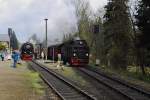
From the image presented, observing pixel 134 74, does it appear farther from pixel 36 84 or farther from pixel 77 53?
pixel 77 53

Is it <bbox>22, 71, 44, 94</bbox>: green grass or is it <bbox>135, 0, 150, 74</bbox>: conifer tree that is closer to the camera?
<bbox>22, 71, 44, 94</bbox>: green grass

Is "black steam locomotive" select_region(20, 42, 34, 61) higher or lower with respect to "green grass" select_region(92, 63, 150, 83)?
higher

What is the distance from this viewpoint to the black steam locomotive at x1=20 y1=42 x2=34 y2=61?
77.1m

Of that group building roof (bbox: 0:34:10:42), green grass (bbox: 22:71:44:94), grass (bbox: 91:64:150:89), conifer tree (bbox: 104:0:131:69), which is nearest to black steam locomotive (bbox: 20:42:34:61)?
conifer tree (bbox: 104:0:131:69)

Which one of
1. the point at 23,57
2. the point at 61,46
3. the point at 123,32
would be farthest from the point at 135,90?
the point at 23,57

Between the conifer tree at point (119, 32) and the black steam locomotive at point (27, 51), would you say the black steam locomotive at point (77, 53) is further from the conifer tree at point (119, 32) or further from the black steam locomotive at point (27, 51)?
the black steam locomotive at point (27, 51)

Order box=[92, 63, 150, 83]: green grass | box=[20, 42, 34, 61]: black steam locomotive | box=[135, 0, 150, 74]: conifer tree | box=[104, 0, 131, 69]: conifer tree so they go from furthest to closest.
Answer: box=[20, 42, 34, 61]: black steam locomotive → box=[104, 0, 131, 69]: conifer tree → box=[135, 0, 150, 74]: conifer tree → box=[92, 63, 150, 83]: green grass

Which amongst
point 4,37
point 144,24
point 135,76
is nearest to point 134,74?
point 135,76

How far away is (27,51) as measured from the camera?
253 ft

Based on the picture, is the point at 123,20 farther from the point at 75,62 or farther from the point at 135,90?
the point at 135,90

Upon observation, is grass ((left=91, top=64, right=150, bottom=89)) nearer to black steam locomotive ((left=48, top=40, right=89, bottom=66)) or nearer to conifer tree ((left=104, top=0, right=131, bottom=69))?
conifer tree ((left=104, top=0, right=131, bottom=69))

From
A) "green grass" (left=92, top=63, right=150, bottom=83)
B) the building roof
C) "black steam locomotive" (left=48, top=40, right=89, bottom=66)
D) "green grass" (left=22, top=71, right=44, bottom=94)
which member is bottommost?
"green grass" (left=22, top=71, right=44, bottom=94)

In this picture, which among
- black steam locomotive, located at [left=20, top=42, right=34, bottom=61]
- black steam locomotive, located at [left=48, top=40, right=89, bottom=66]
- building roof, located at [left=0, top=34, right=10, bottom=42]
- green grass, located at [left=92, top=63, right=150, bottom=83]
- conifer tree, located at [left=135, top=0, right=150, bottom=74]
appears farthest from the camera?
building roof, located at [left=0, top=34, right=10, bottom=42]

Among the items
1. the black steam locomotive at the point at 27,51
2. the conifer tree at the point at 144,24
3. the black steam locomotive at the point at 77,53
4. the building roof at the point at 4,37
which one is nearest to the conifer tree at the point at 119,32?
the black steam locomotive at the point at 77,53
